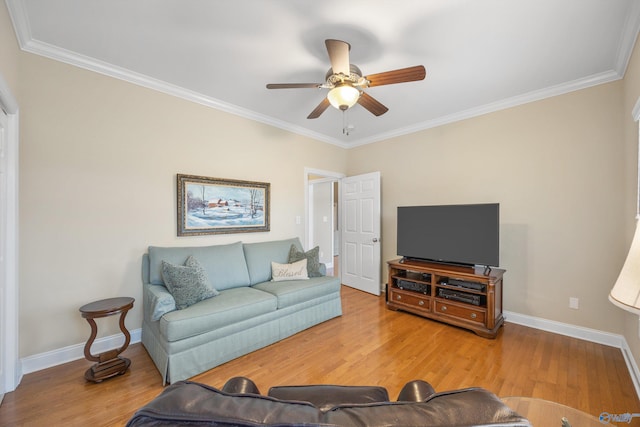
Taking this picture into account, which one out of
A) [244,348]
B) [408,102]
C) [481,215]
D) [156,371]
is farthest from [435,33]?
[156,371]

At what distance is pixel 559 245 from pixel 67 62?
516cm

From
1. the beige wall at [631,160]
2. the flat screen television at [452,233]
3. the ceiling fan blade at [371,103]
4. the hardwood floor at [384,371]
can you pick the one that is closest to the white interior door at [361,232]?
the flat screen television at [452,233]

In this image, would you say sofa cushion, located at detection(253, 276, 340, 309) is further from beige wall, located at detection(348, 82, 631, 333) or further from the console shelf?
beige wall, located at detection(348, 82, 631, 333)

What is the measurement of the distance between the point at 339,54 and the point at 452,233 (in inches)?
96.3

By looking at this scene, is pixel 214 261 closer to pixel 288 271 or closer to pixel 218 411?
pixel 288 271

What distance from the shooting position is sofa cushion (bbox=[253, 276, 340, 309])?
108 inches

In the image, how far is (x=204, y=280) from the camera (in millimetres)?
2492

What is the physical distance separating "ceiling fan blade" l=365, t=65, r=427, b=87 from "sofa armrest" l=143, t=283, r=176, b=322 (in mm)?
2436

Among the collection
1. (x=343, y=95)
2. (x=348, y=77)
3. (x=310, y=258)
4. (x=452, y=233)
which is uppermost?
(x=348, y=77)

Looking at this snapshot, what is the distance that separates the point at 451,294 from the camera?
308cm

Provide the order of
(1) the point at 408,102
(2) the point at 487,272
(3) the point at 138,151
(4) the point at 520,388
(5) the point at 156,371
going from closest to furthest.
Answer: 1. (4) the point at 520,388
2. (5) the point at 156,371
3. (3) the point at 138,151
4. (2) the point at 487,272
5. (1) the point at 408,102

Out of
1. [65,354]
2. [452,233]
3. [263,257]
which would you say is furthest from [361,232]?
[65,354]

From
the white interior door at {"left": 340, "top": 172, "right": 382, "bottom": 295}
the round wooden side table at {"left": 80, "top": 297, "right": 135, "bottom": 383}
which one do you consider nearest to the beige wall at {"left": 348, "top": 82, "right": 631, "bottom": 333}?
the white interior door at {"left": 340, "top": 172, "right": 382, "bottom": 295}

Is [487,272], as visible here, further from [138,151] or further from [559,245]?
[138,151]
